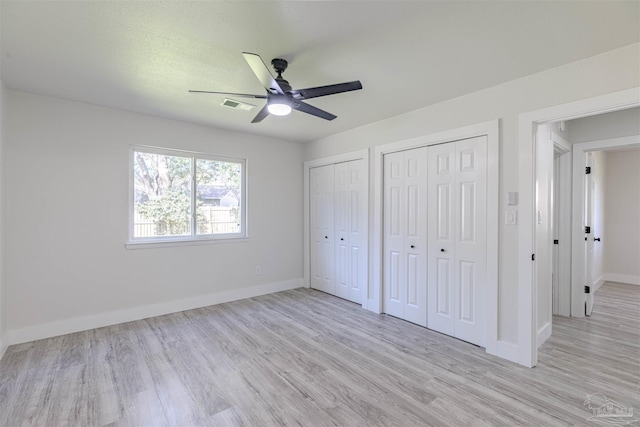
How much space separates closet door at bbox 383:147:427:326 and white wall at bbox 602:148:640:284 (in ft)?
15.5

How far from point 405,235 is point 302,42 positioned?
8.04 feet

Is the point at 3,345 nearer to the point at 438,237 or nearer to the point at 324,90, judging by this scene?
the point at 324,90

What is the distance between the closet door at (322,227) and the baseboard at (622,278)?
208 inches

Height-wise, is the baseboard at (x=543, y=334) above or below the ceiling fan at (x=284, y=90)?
below

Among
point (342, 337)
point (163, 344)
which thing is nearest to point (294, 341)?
point (342, 337)

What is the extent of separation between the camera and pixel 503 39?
2.02 meters

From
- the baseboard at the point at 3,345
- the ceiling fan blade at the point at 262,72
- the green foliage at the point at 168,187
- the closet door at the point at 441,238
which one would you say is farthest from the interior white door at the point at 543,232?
the baseboard at the point at 3,345

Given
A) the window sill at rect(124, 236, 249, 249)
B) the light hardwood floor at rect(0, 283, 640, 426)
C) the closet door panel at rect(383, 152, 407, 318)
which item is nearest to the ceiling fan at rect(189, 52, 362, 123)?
the closet door panel at rect(383, 152, 407, 318)

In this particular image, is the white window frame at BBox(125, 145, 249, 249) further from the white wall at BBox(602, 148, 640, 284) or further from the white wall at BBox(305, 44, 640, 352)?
the white wall at BBox(602, 148, 640, 284)

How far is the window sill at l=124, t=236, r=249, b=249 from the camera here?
3638 millimetres

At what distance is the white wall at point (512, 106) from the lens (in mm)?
2174

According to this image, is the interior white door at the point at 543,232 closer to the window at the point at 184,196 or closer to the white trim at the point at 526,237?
the white trim at the point at 526,237

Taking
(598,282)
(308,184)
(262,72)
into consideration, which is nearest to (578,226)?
(598,282)

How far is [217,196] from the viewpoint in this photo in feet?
14.4
